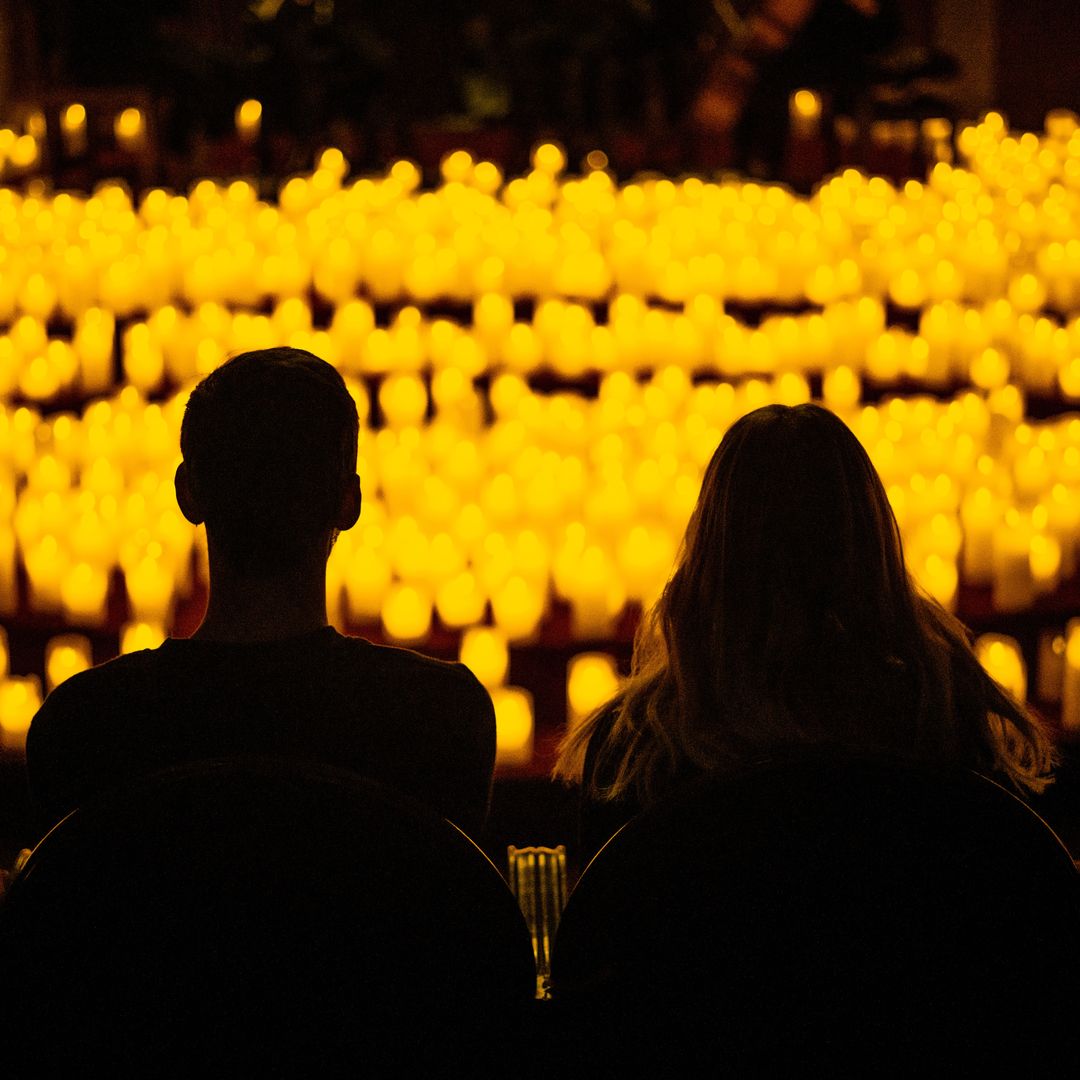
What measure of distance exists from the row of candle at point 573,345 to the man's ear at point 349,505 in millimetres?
1814

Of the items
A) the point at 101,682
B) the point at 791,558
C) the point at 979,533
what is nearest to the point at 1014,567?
the point at 979,533

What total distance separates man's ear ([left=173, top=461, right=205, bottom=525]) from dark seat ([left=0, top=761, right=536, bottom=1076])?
369 millimetres

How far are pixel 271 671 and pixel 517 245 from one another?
232cm

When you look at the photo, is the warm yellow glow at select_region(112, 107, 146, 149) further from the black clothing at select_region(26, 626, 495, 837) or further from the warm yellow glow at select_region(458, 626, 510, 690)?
the black clothing at select_region(26, 626, 495, 837)

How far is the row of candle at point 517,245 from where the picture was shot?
3.41m

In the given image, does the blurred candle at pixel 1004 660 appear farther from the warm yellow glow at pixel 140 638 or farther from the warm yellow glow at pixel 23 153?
the warm yellow glow at pixel 23 153

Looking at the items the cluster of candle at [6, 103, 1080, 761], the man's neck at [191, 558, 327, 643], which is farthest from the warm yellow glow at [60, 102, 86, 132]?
the man's neck at [191, 558, 327, 643]

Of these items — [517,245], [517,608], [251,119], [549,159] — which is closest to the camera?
[517,608]

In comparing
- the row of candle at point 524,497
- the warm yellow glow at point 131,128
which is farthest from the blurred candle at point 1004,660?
the warm yellow glow at point 131,128

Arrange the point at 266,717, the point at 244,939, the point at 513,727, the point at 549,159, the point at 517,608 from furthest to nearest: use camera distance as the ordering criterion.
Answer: the point at 549,159 → the point at 517,608 → the point at 513,727 → the point at 266,717 → the point at 244,939

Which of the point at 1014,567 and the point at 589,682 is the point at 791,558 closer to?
the point at 589,682

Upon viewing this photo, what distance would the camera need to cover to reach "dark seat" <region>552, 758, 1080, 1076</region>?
0.99 metres

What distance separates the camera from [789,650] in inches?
52.1

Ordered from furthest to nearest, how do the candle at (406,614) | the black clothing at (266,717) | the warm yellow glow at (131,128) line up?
the warm yellow glow at (131,128), the candle at (406,614), the black clothing at (266,717)
